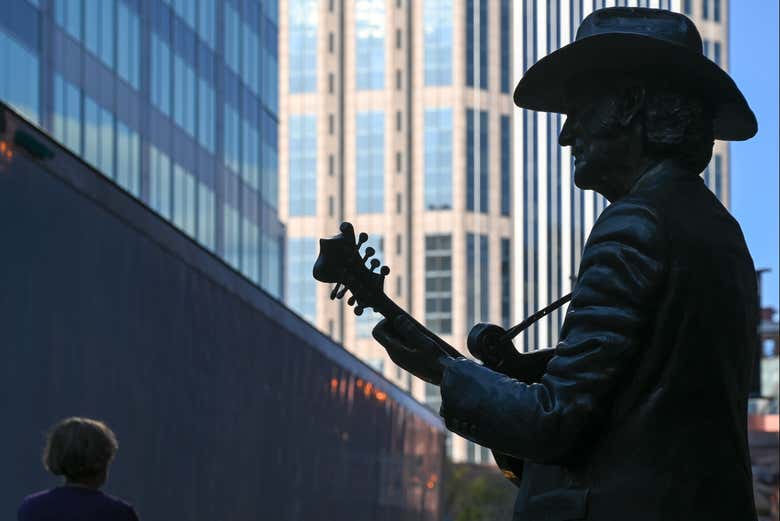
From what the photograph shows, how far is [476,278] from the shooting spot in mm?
128500

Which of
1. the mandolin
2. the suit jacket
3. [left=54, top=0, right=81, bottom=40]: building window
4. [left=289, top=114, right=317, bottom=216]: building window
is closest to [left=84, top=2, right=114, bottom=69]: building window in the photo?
[left=54, top=0, right=81, bottom=40]: building window

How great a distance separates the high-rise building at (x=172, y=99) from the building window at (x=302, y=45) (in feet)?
276

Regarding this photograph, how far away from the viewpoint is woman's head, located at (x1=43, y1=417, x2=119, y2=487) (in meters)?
5.95

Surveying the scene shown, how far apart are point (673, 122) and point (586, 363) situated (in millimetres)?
540

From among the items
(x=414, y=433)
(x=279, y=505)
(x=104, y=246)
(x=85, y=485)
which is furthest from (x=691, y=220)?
(x=414, y=433)

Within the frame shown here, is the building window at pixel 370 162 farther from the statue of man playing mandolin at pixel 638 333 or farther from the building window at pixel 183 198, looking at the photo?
the statue of man playing mandolin at pixel 638 333

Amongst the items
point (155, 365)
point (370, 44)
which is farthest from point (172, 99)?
point (370, 44)

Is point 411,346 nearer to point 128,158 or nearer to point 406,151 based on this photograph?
point 128,158

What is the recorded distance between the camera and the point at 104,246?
1106 cm

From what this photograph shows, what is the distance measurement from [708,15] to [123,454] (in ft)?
84.5

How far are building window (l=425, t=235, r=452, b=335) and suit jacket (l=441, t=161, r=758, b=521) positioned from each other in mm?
125354

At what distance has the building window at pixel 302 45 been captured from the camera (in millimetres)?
137750

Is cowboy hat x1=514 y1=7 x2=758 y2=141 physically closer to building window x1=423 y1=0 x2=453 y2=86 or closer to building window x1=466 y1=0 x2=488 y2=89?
building window x1=466 y1=0 x2=488 y2=89

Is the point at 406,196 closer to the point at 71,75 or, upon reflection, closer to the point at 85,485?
the point at 71,75
